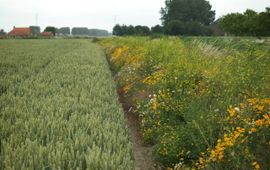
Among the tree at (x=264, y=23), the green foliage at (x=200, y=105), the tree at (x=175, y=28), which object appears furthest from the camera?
the tree at (x=175, y=28)

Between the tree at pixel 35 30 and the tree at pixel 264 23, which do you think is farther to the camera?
the tree at pixel 35 30

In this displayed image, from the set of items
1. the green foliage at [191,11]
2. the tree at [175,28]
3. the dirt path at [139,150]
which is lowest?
the dirt path at [139,150]

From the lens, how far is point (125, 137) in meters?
5.23

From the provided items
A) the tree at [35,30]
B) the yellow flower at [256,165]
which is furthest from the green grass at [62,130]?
the tree at [35,30]

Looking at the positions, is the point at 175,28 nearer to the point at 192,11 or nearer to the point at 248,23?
the point at 248,23

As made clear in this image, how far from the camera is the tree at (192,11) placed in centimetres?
11506

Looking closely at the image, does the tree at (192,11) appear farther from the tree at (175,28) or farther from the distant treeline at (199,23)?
the tree at (175,28)

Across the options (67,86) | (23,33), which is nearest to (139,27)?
(23,33)

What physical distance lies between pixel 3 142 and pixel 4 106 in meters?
2.31

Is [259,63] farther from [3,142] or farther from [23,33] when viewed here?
[23,33]

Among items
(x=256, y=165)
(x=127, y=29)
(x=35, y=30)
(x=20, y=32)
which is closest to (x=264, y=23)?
(x=127, y=29)

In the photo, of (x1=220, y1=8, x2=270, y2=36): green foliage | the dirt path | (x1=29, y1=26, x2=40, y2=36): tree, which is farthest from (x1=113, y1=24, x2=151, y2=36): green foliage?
the dirt path

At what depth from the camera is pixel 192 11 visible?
115125mm

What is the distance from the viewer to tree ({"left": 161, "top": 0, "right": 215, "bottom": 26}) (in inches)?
4530
